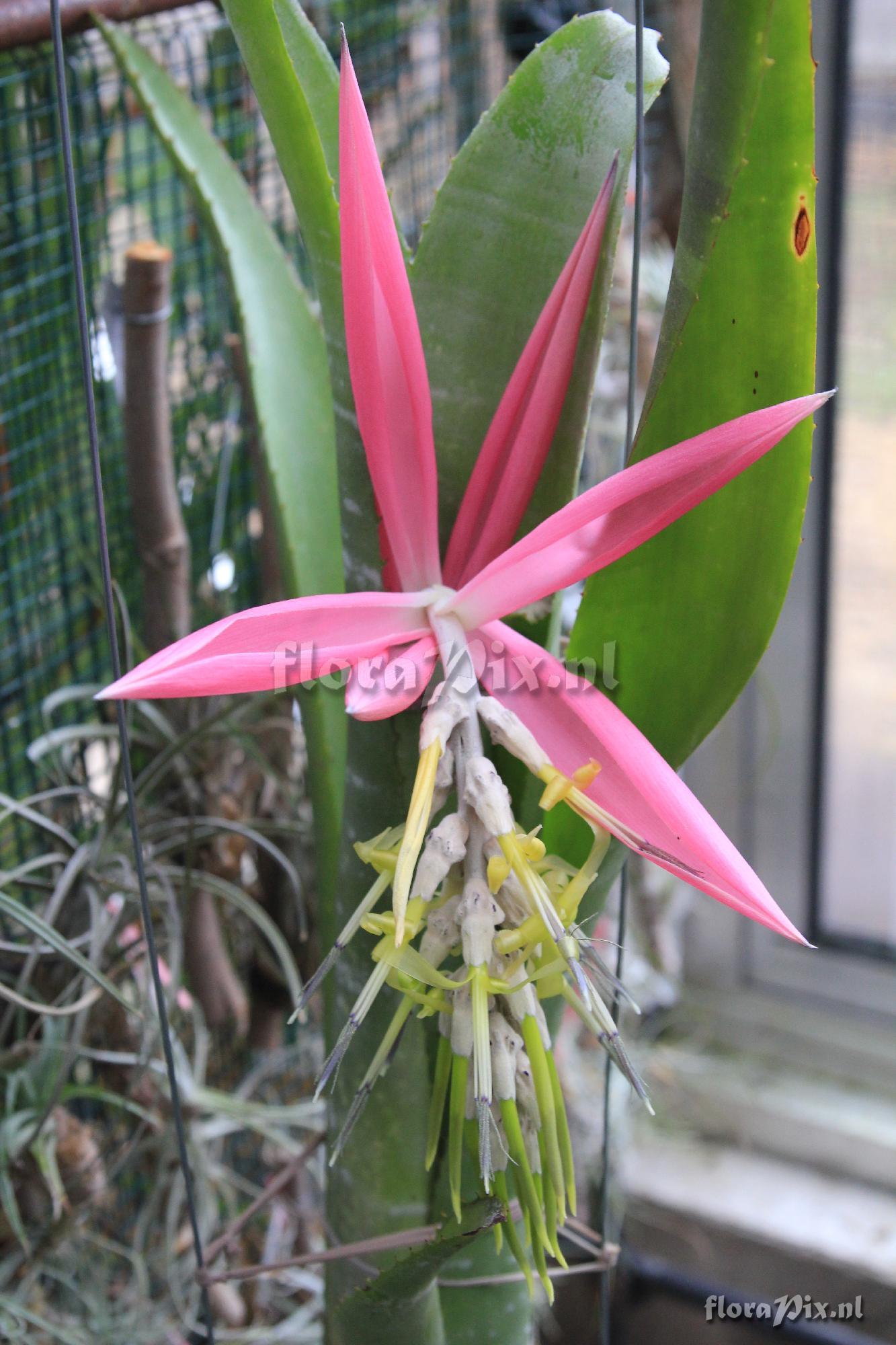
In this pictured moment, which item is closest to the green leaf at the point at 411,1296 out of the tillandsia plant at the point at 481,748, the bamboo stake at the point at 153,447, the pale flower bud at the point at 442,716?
the tillandsia plant at the point at 481,748

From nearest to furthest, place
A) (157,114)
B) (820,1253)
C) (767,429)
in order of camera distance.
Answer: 1. (767,429)
2. (157,114)
3. (820,1253)

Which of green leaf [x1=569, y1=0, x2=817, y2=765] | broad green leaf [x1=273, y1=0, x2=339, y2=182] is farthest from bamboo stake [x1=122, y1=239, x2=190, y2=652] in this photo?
green leaf [x1=569, y1=0, x2=817, y2=765]

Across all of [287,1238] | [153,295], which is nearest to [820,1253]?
[287,1238]

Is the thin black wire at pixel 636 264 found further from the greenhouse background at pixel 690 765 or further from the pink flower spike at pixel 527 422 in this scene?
the greenhouse background at pixel 690 765

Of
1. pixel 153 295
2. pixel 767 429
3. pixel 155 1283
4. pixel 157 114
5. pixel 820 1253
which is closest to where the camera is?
pixel 767 429

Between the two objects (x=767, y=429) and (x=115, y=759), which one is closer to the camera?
(x=767, y=429)

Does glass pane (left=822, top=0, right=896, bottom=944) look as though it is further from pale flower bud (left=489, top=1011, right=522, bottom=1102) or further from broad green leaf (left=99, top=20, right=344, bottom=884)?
pale flower bud (left=489, top=1011, right=522, bottom=1102)

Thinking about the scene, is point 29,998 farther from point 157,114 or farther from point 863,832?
point 863,832
